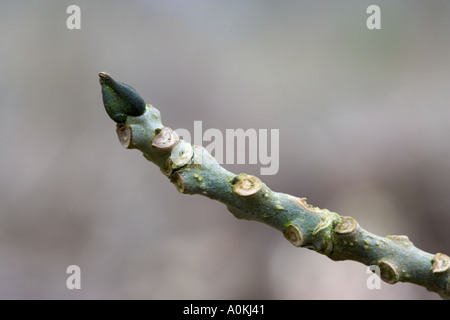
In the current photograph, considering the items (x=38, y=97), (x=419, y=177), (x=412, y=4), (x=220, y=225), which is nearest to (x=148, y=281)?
(x=220, y=225)

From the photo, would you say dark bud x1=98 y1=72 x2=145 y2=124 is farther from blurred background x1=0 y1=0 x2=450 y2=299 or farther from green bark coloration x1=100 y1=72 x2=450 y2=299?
blurred background x1=0 y1=0 x2=450 y2=299

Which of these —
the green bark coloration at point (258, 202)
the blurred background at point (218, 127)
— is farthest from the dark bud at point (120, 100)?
the blurred background at point (218, 127)

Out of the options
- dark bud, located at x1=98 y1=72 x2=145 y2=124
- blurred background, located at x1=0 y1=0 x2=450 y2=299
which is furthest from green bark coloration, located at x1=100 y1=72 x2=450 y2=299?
blurred background, located at x1=0 y1=0 x2=450 y2=299

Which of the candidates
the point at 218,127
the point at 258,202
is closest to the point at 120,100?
the point at 258,202

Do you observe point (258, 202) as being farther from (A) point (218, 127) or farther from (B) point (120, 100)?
(A) point (218, 127)

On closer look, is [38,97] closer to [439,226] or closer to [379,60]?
[379,60]

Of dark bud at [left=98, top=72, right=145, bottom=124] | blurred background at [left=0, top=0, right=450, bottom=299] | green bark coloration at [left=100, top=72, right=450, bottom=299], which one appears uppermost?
blurred background at [left=0, top=0, right=450, bottom=299]

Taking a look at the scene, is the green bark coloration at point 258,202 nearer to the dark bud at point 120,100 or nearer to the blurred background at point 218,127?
the dark bud at point 120,100
